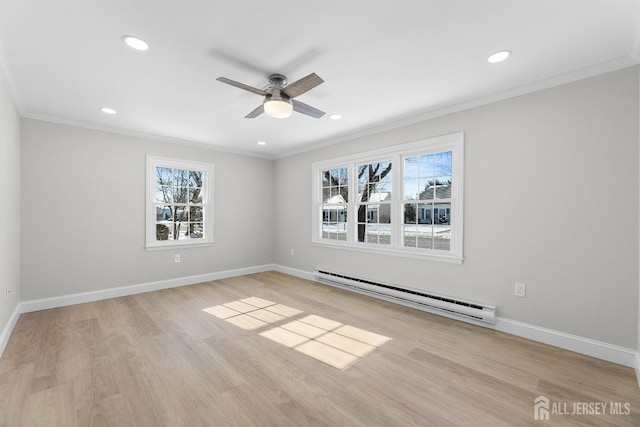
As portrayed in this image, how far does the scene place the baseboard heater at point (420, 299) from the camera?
124 inches

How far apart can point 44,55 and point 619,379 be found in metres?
5.28

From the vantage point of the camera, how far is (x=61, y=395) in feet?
6.56

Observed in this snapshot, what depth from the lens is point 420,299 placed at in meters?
3.67

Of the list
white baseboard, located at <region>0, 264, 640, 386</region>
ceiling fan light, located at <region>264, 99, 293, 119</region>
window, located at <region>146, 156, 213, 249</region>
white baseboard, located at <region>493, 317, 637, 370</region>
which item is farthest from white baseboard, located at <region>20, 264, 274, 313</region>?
white baseboard, located at <region>493, 317, 637, 370</region>

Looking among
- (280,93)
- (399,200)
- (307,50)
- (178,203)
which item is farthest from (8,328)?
(399,200)

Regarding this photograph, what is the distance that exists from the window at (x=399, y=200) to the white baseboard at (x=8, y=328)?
3979mm

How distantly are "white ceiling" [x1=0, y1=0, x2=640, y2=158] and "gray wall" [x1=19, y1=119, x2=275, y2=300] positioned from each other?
653mm

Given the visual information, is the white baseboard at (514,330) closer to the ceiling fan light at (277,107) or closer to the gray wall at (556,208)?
the gray wall at (556,208)

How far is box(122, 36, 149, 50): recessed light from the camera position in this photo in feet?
6.90

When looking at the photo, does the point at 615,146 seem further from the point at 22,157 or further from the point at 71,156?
the point at 22,157

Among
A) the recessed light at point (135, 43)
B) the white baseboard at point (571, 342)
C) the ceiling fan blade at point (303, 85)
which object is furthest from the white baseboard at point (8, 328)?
the white baseboard at point (571, 342)

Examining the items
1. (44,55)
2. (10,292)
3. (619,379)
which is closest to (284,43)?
(44,55)

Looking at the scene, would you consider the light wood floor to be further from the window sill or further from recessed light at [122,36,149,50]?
recessed light at [122,36,149,50]

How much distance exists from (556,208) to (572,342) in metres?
1.26
